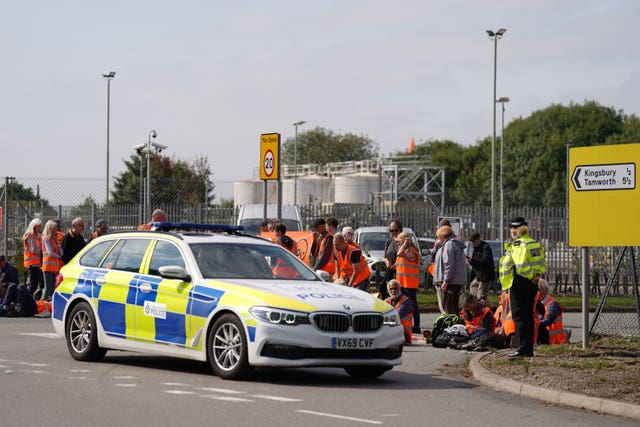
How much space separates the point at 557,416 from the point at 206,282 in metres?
4.01

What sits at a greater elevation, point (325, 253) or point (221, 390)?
point (325, 253)

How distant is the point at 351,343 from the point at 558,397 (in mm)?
2107

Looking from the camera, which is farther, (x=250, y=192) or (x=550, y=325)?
(x=250, y=192)

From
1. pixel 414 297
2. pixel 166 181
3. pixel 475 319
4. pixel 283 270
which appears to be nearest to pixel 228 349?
pixel 283 270

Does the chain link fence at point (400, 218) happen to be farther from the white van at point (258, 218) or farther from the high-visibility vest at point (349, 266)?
the high-visibility vest at point (349, 266)

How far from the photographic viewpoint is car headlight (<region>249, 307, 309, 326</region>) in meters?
12.0

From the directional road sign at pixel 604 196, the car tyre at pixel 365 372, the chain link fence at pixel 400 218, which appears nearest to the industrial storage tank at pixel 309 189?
the chain link fence at pixel 400 218

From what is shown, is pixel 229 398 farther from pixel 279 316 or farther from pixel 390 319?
pixel 390 319

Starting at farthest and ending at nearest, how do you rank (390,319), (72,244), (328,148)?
(328,148), (72,244), (390,319)

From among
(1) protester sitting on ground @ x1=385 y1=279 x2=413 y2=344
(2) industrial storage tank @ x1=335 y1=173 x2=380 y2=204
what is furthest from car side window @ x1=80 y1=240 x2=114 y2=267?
(2) industrial storage tank @ x1=335 y1=173 x2=380 y2=204

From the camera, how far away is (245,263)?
44.0 feet

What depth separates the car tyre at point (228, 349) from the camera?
39.9 feet

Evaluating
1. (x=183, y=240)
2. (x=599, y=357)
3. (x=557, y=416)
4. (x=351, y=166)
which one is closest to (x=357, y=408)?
(x=557, y=416)

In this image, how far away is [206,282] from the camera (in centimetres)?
1277
